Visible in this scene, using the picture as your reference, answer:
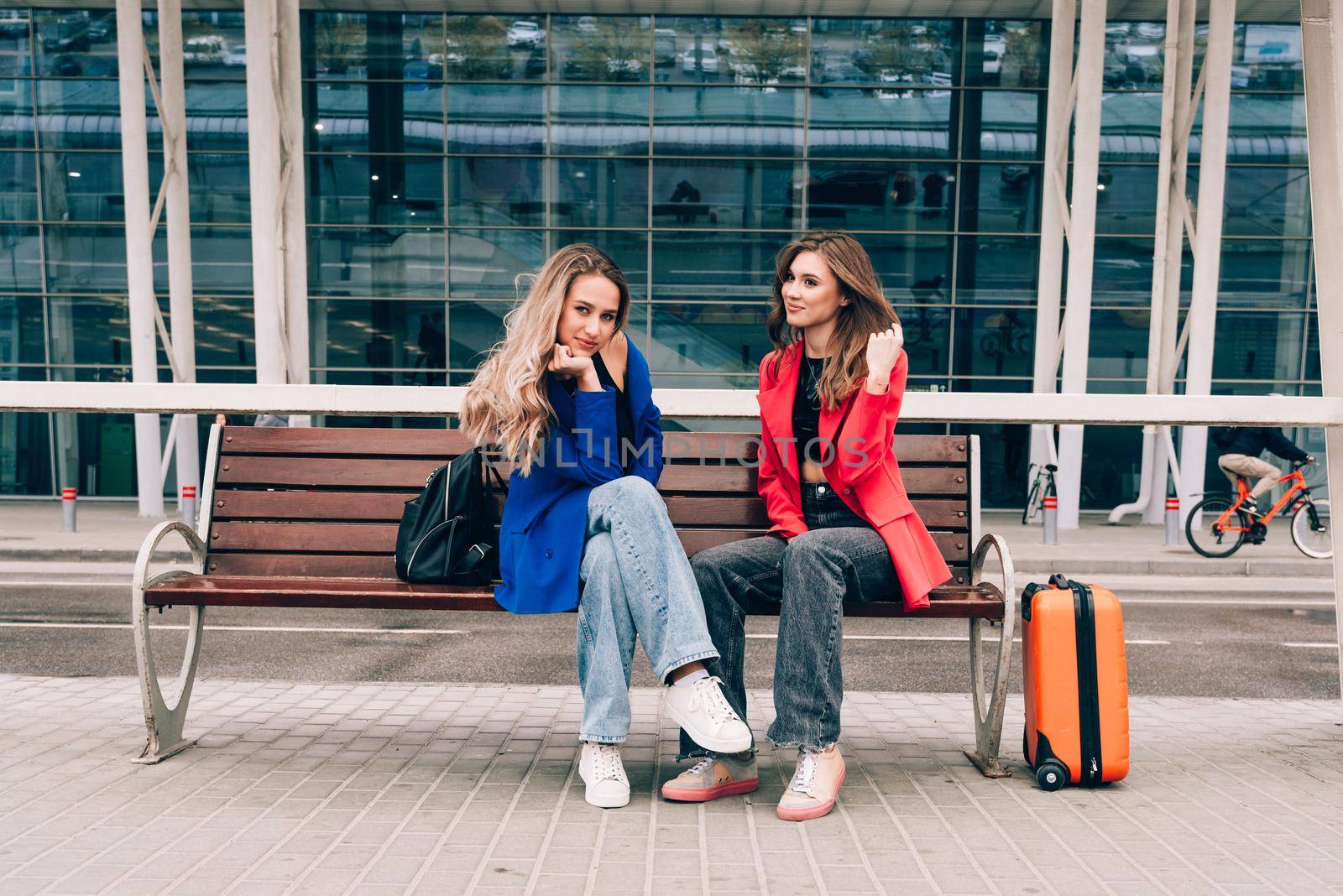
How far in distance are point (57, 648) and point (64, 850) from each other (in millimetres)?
4098

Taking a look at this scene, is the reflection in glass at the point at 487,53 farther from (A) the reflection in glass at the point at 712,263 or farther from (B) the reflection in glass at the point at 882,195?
(B) the reflection in glass at the point at 882,195

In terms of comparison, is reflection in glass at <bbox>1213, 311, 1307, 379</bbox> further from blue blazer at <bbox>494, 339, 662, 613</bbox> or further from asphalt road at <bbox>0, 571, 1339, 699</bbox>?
blue blazer at <bbox>494, 339, 662, 613</bbox>

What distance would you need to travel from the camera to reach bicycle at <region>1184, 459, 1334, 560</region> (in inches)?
457

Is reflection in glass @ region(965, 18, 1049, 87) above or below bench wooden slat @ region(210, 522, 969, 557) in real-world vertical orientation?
above

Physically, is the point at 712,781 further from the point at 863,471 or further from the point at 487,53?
the point at 487,53

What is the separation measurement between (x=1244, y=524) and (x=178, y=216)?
12685 millimetres

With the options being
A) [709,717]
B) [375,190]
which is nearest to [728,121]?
[375,190]

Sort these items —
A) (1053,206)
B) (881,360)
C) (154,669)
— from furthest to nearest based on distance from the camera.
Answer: (1053,206), (154,669), (881,360)

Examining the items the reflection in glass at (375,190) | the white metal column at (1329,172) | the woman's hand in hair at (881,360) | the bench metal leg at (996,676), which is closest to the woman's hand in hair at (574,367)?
the woman's hand in hair at (881,360)

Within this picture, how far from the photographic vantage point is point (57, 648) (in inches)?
252

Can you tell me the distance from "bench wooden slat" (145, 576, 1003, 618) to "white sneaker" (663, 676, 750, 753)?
1.44 feet

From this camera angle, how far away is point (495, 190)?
56.5 ft

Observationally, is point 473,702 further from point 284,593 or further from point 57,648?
point 57,648

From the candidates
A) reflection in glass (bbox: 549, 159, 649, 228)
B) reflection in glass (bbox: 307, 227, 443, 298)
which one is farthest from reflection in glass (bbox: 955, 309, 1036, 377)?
reflection in glass (bbox: 307, 227, 443, 298)
